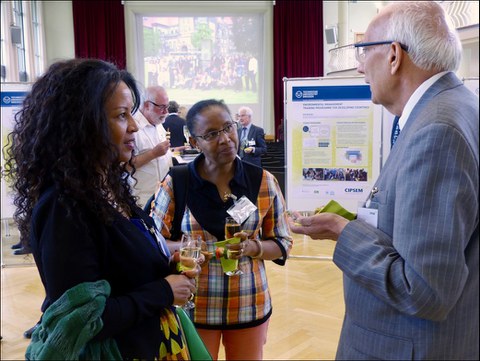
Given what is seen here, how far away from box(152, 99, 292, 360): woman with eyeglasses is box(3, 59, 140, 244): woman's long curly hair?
627 mm

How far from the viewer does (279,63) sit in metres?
11.0

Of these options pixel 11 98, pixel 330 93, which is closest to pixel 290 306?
pixel 330 93

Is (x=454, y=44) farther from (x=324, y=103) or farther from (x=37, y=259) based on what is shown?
(x=324, y=103)

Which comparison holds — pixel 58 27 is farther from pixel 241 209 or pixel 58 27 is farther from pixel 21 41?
pixel 241 209

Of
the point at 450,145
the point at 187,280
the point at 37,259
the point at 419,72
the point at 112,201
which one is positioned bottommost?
the point at 187,280

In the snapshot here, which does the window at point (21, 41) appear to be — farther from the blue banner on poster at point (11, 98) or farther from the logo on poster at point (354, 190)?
the logo on poster at point (354, 190)

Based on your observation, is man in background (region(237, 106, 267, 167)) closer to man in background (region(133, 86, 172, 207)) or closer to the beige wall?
man in background (region(133, 86, 172, 207))

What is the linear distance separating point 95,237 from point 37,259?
153 mm

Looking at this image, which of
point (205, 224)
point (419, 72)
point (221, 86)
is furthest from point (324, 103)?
point (221, 86)

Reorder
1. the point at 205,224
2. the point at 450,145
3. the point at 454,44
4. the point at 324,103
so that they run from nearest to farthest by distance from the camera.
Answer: the point at 450,145
the point at 454,44
the point at 205,224
the point at 324,103

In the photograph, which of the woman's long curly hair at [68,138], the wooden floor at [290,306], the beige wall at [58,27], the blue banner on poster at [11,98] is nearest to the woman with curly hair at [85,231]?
the woman's long curly hair at [68,138]

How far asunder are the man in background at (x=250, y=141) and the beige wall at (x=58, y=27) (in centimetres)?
538

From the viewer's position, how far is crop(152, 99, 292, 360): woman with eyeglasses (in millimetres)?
1805

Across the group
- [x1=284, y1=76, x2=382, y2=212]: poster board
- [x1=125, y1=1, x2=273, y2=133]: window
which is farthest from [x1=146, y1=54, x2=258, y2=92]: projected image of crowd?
[x1=284, y1=76, x2=382, y2=212]: poster board
